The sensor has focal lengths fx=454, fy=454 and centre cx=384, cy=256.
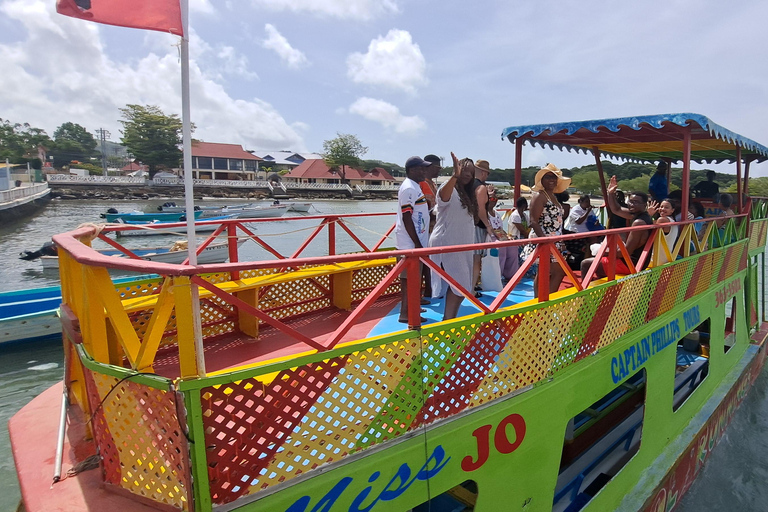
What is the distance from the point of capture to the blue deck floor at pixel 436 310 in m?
4.49

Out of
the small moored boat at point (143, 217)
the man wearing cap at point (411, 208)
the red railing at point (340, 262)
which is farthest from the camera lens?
the small moored boat at point (143, 217)

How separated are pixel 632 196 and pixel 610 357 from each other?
2156mm

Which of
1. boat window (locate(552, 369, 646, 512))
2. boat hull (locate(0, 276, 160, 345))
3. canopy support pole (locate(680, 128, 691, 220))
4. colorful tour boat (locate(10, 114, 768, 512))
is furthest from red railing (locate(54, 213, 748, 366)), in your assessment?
boat hull (locate(0, 276, 160, 345))

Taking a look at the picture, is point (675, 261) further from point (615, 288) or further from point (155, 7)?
point (155, 7)

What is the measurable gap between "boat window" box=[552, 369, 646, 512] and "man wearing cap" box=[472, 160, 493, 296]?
6.93 feet

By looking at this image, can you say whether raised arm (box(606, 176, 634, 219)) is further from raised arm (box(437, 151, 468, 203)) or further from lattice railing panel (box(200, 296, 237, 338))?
lattice railing panel (box(200, 296, 237, 338))

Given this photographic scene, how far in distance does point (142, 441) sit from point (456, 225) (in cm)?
282

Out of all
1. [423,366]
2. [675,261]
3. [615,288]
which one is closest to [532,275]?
[675,261]

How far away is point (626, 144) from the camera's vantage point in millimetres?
7746

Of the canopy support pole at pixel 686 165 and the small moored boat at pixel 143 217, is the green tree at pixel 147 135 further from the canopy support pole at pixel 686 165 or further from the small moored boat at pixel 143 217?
the canopy support pole at pixel 686 165

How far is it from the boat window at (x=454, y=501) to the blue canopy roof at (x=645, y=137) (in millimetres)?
4274

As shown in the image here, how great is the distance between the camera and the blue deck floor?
4492 millimetres

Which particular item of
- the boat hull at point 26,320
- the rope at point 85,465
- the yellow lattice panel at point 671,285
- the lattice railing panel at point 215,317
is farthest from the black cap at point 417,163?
the boat hull at point 26,320

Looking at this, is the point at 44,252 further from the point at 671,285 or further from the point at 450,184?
the point at 671,285
